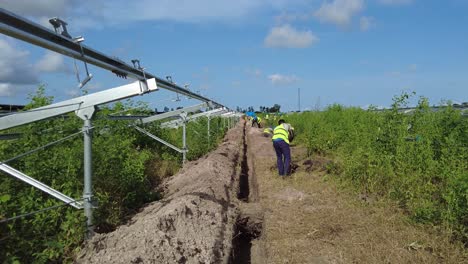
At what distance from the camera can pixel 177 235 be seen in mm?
5312

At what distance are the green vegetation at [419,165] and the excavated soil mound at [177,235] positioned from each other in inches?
110

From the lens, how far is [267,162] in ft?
45.4

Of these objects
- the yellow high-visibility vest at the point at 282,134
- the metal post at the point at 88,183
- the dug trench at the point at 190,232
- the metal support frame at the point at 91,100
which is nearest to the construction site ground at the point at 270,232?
the dug trench at the point at 190,232

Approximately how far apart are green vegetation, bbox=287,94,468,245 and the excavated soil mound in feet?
9.20

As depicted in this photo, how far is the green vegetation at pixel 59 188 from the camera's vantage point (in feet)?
14.4

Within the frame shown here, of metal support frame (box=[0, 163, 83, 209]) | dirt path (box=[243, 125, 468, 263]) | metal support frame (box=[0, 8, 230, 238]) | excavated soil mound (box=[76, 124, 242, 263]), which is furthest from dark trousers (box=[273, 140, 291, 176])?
metal support frame (box=[0, 163, 83, 209])

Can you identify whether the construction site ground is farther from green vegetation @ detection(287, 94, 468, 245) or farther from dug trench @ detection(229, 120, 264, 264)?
green vegetation @ detection(287, 94, 468, 245)

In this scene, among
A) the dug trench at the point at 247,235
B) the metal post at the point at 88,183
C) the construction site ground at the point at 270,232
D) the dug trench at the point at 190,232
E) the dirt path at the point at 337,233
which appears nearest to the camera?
the dug trench at the point at 190,232

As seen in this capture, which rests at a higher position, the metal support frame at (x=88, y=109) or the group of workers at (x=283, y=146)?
the metal support frame at (x=88, y=109)

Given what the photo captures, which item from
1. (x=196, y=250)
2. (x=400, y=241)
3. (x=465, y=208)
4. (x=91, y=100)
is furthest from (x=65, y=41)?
(x=465, y=208)

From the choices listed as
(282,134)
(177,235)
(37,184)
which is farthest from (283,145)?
(37,184)

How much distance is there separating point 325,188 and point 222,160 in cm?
372

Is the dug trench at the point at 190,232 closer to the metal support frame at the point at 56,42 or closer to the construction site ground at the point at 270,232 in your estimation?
the construction site ground at the point at 270,232

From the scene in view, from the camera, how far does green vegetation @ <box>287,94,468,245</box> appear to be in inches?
213
